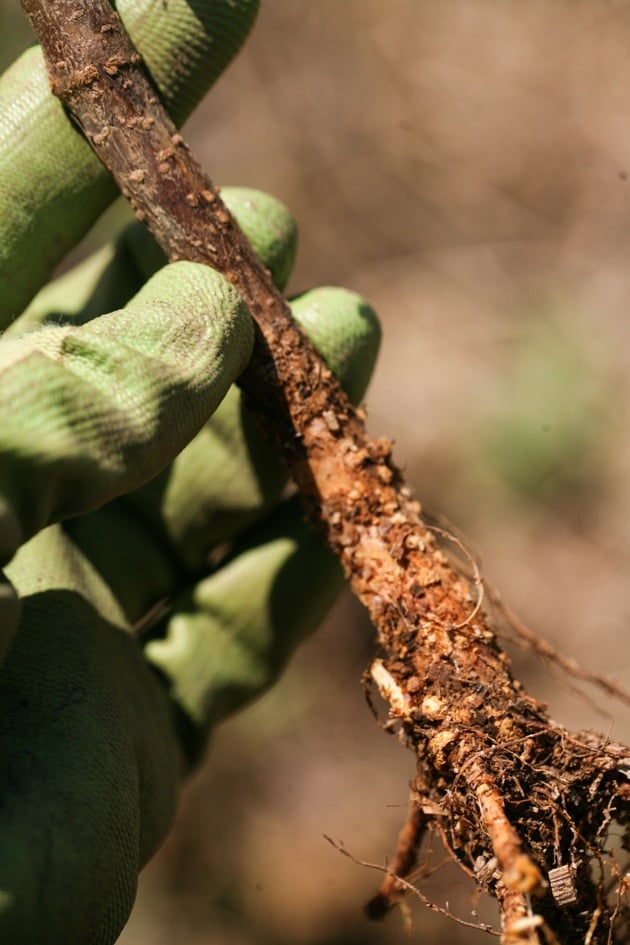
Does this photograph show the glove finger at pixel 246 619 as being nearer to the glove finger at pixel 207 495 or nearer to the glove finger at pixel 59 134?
the glove finger at pixel 207 495

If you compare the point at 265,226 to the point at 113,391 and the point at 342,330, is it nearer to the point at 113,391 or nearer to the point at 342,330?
the point at 342,330

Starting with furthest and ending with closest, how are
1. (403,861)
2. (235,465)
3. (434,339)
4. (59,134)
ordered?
(434,339)
(235,465)
(403,861)
(59,134)

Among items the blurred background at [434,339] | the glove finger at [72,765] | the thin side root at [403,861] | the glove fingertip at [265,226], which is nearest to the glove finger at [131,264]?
the glove fingertip at [265,226]

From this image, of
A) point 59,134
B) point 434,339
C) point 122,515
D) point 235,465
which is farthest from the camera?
point 434,339

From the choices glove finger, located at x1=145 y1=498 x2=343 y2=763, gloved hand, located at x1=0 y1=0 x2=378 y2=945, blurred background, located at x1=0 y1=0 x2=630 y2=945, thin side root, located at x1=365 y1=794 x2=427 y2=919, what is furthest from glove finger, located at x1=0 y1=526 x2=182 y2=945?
blurred background, located at x1=0 y1=0 x2=630 y2=945

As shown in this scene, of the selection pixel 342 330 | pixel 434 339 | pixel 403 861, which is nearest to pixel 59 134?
pixel 342 330

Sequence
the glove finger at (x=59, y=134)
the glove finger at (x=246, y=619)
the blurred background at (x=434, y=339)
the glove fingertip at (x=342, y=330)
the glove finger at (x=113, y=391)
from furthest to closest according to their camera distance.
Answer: the blurred background at (x=434, y=339)
the glove finger at (x=246, y=619)
the glove fingertip at (x=342, y=330)
the glove finger at (x=59, y=134)
the glove finger at (x=113, y=391)

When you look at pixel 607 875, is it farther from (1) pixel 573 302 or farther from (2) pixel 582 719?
(1) pixel 573 302
